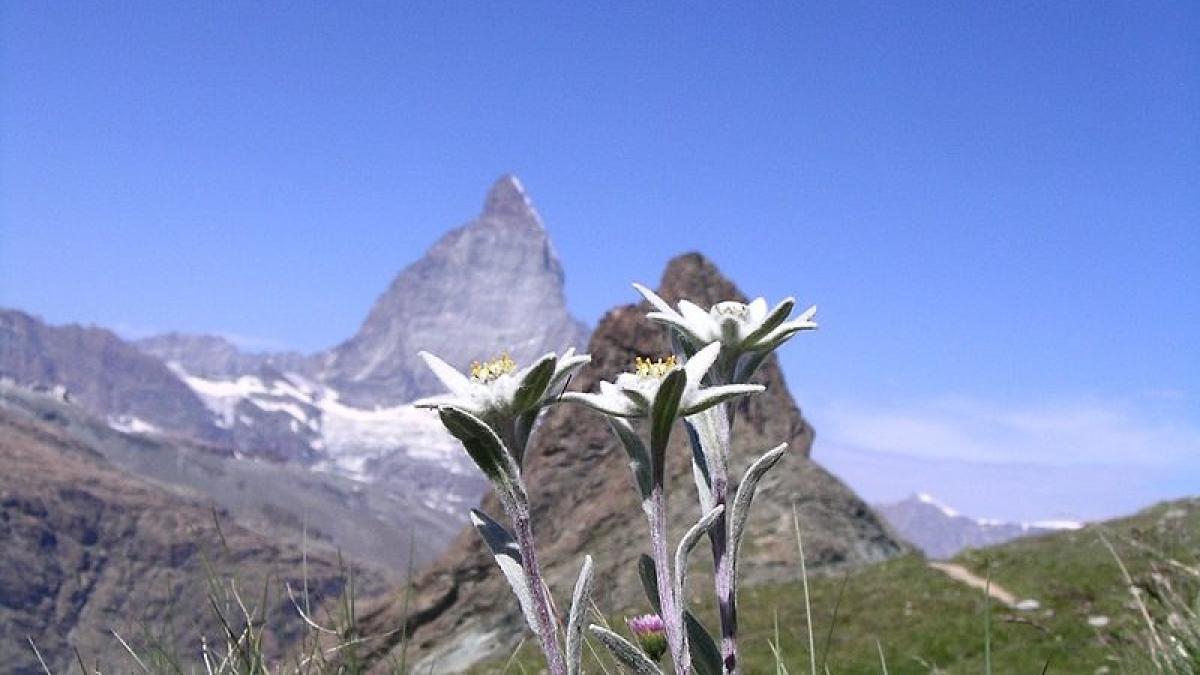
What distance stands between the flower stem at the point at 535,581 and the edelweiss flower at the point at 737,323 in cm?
78

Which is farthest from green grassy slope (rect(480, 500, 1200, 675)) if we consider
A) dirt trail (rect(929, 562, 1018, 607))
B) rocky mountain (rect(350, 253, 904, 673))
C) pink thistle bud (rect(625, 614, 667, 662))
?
pink thistle bud (rect(625, 614, 667, 662))

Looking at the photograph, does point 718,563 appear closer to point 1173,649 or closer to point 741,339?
point 741,339

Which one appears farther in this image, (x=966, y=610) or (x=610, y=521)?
(x=610, y=521)

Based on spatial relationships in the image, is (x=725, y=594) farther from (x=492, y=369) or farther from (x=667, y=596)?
(x=492, y=369)

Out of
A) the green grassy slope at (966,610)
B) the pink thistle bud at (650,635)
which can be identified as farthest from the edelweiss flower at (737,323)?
the green grassy slope at (966,610)

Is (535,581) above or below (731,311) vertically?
below

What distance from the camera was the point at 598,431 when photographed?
160ft

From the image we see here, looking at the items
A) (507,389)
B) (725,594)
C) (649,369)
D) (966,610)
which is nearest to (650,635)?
(725,594)

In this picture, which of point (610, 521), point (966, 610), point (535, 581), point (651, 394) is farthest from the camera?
point (610, 521)

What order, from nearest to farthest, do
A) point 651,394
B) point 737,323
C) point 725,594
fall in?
point 651,394, point 725,594, point 737,323

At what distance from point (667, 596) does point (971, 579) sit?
111 ft

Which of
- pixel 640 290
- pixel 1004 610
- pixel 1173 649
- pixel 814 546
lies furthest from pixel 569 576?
pixel 640 290

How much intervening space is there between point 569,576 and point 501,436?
3655 cm

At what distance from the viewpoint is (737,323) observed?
3547mm
